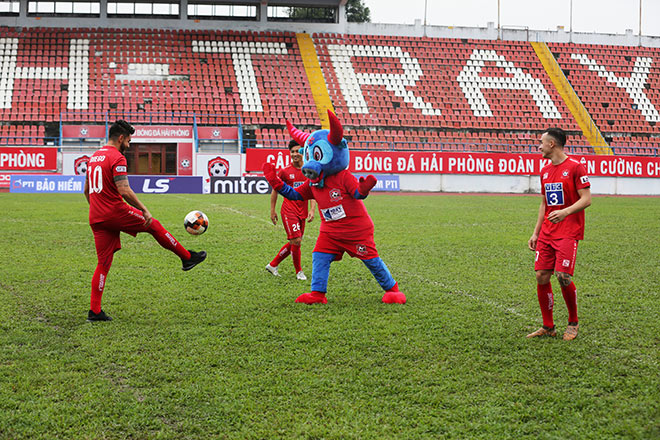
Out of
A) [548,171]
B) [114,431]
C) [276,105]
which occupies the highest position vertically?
[276,105]

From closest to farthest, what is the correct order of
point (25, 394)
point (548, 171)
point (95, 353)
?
1. point (25, 394)
2. point (95, 353)
3. point (548, 171)

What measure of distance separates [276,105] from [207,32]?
811 cm

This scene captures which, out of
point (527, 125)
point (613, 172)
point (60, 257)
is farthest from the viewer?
point (527, 125)

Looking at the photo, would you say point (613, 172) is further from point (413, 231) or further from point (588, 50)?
point (413, 231)

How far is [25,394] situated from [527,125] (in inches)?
1315

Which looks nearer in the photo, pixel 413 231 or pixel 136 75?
pixel 413 231

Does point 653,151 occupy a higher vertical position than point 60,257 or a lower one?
higher

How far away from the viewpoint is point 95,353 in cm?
462

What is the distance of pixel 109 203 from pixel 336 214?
2.21 metres

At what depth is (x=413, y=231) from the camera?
12930 millimetres

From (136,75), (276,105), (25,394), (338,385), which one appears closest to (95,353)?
(25,394)

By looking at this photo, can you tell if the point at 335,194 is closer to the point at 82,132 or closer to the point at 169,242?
the point at 169,242

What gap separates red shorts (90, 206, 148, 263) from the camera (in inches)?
219

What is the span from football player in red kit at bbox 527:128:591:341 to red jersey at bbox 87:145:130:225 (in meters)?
3.58
